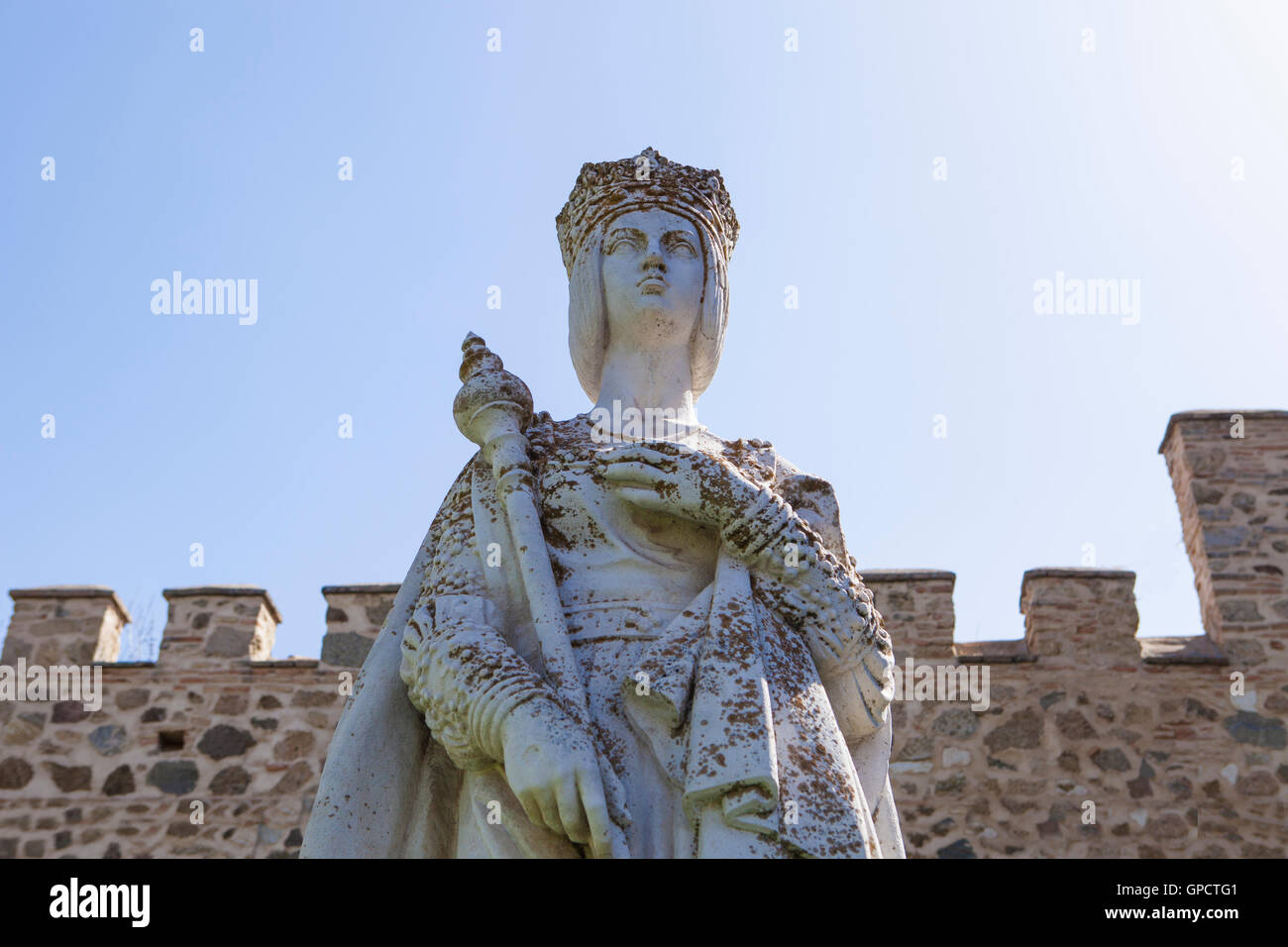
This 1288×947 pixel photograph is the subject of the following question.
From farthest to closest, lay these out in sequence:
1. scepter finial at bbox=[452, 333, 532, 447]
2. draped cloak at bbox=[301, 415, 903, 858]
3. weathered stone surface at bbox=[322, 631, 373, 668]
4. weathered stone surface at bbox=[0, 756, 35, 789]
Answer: weathered stone surface at bbox=[322, 631, 373, 668]
weathered stone surface at bbox=[0, 756, 35, 789]
scepter finial at bbox=[452, 333, 532, 447]
draped cloak at bbox=[301, 415, 903, 858]

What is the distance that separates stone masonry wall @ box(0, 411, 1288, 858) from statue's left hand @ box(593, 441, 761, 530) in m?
5.70

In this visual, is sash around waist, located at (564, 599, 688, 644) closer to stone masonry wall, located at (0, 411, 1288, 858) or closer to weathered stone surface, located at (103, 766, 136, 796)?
stone masonry wall, located at (0, 411, 1288, 858)

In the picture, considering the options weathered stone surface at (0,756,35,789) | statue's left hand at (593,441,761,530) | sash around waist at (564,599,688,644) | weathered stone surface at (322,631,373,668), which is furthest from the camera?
weathered stone surface at (322,631,373,668)

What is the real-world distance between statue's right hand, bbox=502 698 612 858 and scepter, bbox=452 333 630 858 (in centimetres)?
4

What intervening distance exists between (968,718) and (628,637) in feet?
20.5

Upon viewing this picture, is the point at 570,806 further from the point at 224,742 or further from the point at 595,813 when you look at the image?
the point at 224,742

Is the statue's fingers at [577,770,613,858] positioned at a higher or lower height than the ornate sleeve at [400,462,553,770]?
lower

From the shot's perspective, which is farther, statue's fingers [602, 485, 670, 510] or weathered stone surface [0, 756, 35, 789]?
weathered stone surface [0, 756, 35, 789]

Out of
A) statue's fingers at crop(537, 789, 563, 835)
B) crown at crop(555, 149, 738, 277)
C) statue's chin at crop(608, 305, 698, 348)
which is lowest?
Result: statue's fingers at crop(537, 789, 563, 835)

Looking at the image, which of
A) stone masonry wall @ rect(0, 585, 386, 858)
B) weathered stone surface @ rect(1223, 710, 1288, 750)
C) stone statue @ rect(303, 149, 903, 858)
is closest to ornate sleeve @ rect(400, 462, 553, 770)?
stone statue @ rect(303, 149, 903, 858)

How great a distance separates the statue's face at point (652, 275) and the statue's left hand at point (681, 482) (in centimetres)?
58

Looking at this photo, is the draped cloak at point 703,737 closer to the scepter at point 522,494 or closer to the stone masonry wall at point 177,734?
the scepter at point 522,494

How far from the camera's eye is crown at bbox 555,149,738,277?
3523 mm
